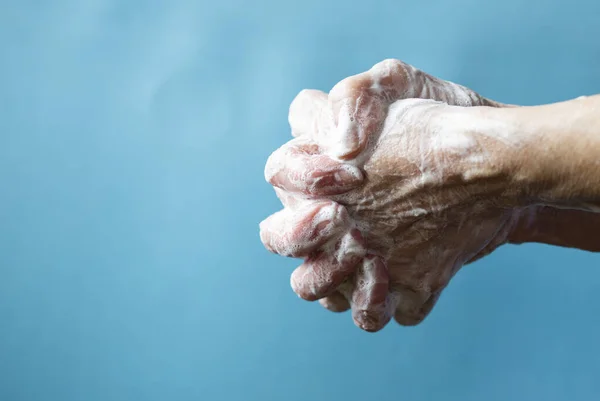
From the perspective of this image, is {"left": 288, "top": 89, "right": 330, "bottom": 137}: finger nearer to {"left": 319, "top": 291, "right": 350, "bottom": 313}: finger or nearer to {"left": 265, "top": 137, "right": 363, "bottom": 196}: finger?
{"left": 265, "top": 137, "right": 363, "bottom": 196}: finger

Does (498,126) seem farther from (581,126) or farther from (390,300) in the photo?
(390,300)

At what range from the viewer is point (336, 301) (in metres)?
0.75

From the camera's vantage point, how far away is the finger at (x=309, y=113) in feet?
2.25

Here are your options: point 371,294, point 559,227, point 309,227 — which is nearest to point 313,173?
point 309,227

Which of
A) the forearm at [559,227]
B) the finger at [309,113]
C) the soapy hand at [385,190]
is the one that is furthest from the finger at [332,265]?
the forearm at [559,227]

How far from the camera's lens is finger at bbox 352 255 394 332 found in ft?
2.20

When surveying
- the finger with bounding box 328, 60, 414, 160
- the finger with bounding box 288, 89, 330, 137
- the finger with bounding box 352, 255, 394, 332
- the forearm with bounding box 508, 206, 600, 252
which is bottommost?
the finger with bounding box 352, 255, 394, 332

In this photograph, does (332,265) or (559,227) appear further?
(559,227)

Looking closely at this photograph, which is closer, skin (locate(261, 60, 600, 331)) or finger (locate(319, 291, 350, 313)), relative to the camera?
skin (locate(261, 60, 600, 331))

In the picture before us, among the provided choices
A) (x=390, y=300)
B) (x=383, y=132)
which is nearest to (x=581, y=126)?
(x=383, y=132)

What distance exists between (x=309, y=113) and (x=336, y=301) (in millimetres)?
246

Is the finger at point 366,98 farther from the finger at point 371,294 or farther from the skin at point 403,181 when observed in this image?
the finger at point 371,294

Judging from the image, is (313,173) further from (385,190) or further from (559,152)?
(559,152)

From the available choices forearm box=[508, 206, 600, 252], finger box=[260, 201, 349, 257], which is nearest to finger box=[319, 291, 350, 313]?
finger box=[260, 201, 349, 257]
